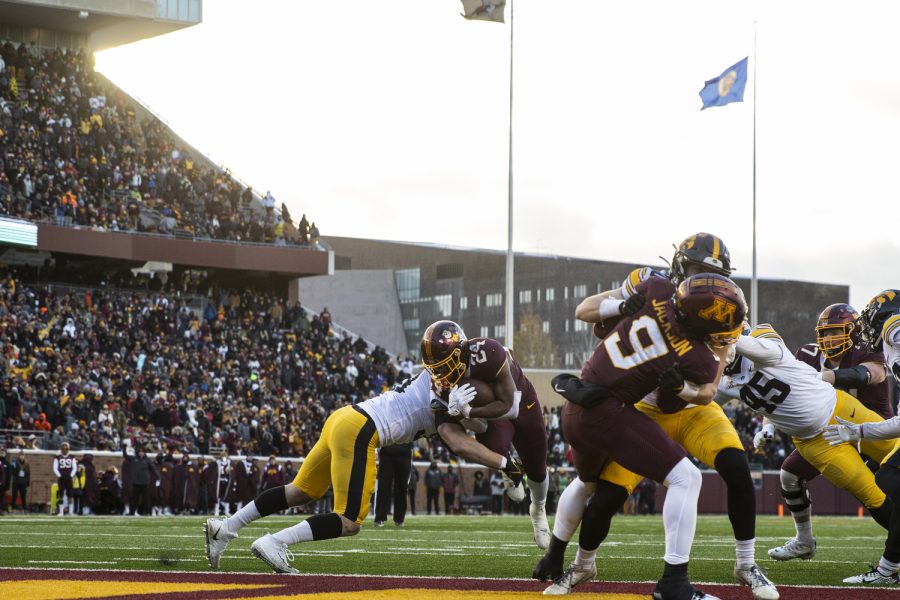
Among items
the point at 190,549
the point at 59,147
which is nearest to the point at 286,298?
the point at 59,147

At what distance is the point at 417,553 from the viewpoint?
10922 millimetres

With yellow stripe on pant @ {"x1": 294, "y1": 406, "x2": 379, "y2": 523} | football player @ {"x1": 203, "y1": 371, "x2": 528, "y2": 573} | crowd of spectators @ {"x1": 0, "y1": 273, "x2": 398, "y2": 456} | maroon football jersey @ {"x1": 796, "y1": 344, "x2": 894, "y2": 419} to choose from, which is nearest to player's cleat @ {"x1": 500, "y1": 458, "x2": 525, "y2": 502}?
football player @ {"x1": 203, "y1": 371, "x2": 528, "y2": 573}

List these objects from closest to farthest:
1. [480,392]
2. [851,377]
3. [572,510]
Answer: [572,510]
[480,392]
[851,377]

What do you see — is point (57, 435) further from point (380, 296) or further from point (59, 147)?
point (380, 296)

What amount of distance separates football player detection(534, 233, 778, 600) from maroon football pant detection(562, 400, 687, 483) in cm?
45

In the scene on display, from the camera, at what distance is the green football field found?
874cm

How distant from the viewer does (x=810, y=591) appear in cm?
719

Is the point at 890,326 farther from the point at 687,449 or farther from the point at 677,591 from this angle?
the point at 677,591

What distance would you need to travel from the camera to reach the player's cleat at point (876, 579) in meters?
7.92

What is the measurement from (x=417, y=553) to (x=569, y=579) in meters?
3.92

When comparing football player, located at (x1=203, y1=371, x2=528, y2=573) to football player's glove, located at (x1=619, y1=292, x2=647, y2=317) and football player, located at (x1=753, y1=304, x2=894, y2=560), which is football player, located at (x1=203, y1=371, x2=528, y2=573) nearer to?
football player's glove, located at (x1=619, y1=292, x2=647, y2=317)

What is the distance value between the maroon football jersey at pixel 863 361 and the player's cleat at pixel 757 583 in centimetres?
323

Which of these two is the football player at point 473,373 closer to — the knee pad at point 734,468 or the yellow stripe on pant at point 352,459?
the yellow stripe on pant at point 352,459


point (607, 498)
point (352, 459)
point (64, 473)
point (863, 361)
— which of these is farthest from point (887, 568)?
point (64, 473)
